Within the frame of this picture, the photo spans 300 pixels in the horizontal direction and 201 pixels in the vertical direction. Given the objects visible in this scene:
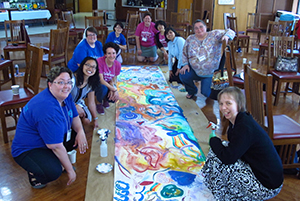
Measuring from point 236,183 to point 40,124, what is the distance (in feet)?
4.47

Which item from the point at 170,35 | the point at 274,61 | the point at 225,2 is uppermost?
the point at 225,2

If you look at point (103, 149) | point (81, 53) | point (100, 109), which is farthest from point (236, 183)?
point (81, 53)

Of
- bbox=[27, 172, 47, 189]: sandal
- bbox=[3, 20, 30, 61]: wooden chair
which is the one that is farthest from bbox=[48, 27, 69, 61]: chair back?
bbox=[27, 172, 47, 189]: sandal

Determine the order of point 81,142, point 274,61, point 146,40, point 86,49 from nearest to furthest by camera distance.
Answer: point 81,142 < point 86,49 < point 274,61 < point 146,40

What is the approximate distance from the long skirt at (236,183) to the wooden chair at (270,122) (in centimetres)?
53

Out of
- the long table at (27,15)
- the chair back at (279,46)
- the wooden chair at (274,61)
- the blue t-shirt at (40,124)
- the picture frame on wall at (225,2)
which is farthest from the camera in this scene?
the long table at (27,15)

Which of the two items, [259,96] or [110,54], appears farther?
[110,54]

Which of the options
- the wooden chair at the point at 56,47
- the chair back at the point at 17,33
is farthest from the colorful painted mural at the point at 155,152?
the chair back at the point at 17,33

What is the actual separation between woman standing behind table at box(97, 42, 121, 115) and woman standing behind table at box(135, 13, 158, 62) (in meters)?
2.32

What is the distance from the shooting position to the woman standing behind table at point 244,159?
172cm

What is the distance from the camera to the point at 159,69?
5.38 meters

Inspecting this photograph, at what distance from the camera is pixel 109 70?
11.4 feet

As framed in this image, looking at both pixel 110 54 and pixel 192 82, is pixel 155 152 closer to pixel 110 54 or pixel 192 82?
pixel 110 54

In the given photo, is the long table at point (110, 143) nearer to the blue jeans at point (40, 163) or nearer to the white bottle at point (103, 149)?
the white bottle at point (103, 149)
